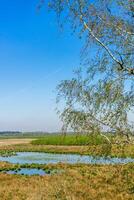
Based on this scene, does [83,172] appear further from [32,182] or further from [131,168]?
[131,168]

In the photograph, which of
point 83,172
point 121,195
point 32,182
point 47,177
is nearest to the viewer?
point 121,195

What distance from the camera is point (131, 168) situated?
35.2 feet

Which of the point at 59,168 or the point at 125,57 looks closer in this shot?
the point at 125,57

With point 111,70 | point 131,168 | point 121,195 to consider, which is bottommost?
point 121,195

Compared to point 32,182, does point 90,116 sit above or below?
above

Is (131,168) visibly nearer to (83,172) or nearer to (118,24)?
(118,24)

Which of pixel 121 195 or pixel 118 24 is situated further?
pixel 121 195

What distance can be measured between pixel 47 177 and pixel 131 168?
21437 mm

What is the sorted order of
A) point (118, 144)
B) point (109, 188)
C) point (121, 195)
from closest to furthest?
point (118, 144) < point (121, 195) < point (109, 188)

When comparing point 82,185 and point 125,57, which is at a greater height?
point 125,57

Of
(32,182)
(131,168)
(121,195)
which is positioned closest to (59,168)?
(32,182)

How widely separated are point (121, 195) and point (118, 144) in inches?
509

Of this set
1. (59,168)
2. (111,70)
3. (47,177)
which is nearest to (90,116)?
(111,70)

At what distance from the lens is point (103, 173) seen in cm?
3303
